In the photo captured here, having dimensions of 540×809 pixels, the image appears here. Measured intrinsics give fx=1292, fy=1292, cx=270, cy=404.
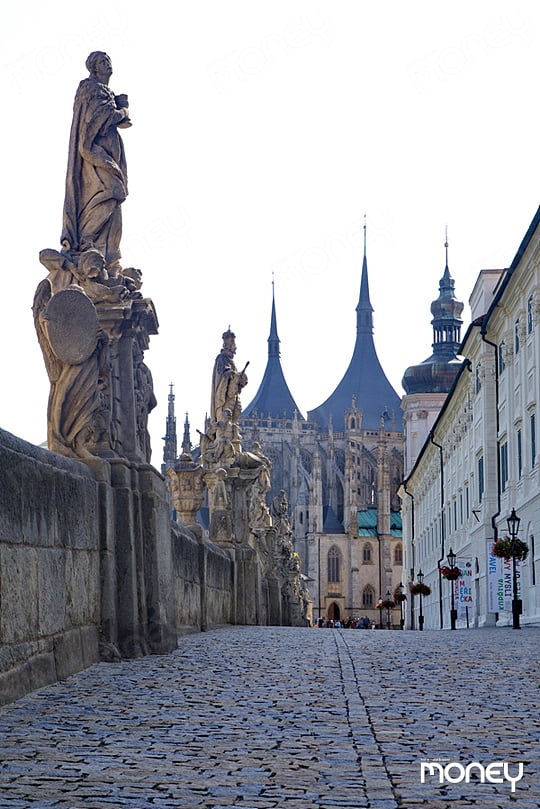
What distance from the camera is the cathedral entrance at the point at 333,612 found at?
136 metres

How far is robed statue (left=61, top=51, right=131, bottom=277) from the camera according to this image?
12.0 metres

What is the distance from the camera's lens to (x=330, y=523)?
454ft

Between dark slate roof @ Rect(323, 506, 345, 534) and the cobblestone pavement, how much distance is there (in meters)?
127

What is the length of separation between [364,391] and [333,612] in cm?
3510

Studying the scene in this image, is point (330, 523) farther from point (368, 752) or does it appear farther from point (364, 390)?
point (368, 752)

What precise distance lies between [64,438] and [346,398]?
15026 cm

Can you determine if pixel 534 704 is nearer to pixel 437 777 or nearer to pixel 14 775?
pixel 437 777

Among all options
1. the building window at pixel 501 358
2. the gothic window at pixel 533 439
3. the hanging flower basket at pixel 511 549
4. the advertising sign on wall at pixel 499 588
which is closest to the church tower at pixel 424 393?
the building window at pixel 501 358

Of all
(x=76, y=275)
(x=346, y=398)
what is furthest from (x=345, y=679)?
(x=346, y=398)

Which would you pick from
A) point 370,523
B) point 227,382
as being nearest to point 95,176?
point 227,382

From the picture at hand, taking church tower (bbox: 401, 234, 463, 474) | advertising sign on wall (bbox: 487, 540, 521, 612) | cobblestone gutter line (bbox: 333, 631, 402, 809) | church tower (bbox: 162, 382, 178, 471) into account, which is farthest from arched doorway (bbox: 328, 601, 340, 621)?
cobblestone gutter line (bbox: 333, 631, 402, 809)

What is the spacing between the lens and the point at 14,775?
4.92 meters

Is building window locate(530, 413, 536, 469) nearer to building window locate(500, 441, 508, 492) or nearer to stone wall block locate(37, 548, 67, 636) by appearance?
building window locate(500, 441, 508, 492)

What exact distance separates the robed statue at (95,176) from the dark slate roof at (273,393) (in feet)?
452
